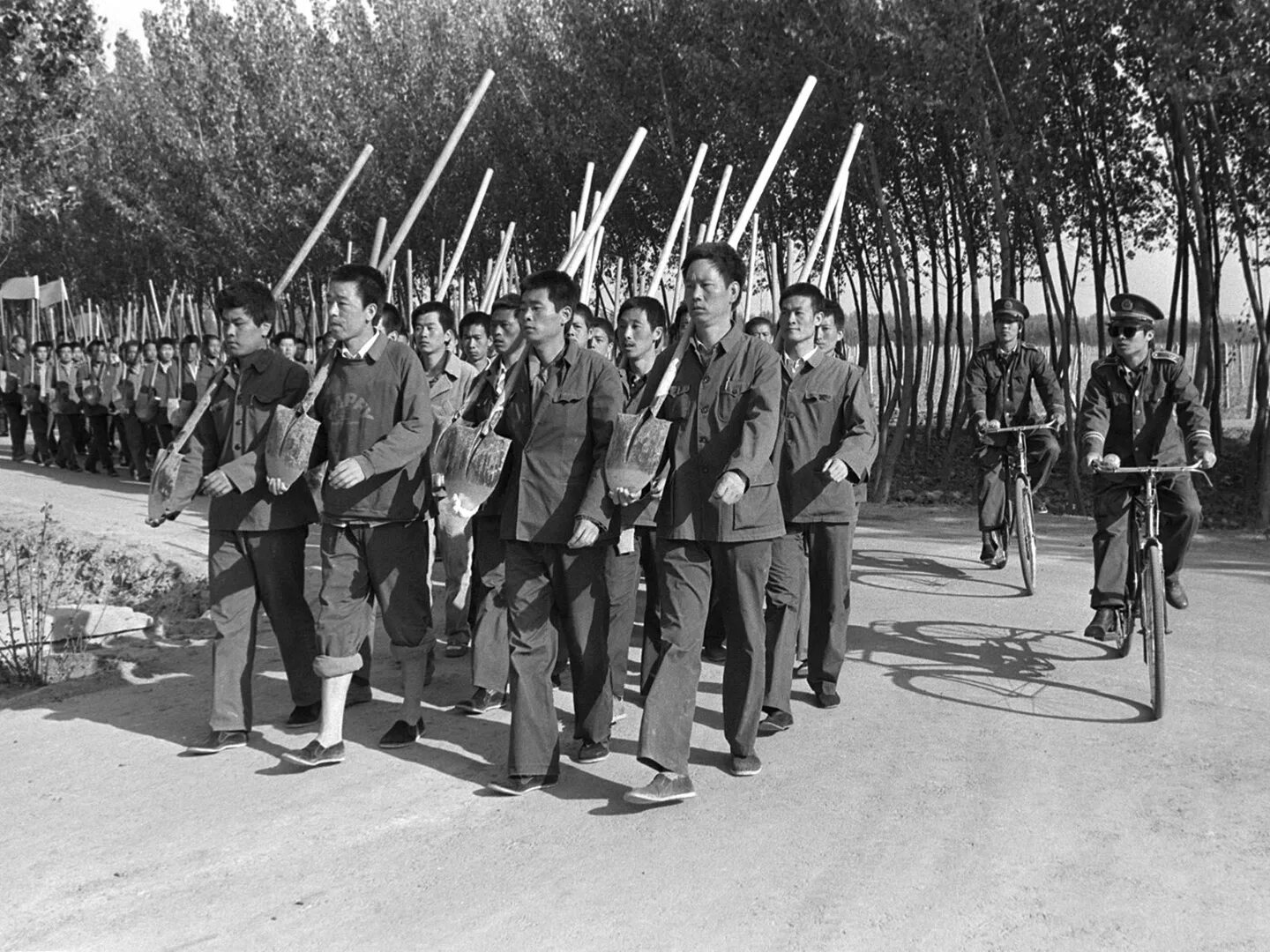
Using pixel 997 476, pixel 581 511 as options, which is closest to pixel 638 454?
pixel 581 511

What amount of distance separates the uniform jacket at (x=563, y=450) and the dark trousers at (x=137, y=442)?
14772 mm

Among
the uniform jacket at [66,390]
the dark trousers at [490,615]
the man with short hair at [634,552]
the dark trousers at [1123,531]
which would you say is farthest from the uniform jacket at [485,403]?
the uniform jacket at [66,390]

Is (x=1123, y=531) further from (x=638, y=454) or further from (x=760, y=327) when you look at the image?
(x=638, y=454)

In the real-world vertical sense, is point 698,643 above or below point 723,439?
below

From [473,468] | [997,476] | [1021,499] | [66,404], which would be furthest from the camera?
[66,404]

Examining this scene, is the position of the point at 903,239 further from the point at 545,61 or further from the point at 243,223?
the point at 243,223

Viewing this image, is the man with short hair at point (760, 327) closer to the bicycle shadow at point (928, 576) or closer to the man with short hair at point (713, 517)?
the bicycle shadow at point (928, 576)

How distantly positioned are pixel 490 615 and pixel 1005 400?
16.5 ft

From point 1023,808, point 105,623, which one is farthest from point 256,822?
point 105,623

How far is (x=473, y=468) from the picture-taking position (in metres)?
5.29

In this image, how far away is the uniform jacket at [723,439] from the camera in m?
5.01

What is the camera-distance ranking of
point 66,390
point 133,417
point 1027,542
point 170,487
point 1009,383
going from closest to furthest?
point 170,487, point 1027,542, point 1009,383, point 133,417, point 66,390

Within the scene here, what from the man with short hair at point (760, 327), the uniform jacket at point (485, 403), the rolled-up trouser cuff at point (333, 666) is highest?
the man with short hair at point (760, 327)

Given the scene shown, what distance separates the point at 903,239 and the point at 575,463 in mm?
20121
